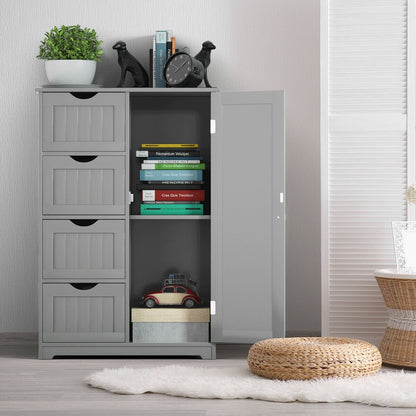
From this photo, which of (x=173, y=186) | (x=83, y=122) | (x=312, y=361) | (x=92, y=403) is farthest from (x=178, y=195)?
(x=92, y=403)

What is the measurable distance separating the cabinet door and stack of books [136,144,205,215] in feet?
0.36

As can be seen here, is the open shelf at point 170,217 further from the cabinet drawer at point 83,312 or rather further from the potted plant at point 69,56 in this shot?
the potted plant at point 69,56

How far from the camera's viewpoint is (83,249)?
3.55m

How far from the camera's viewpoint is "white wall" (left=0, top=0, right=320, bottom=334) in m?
3.96

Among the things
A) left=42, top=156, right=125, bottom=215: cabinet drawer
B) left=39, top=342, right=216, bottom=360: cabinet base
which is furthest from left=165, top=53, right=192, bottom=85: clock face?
left=39, top=342, right=216, bottom=360: cabinet base

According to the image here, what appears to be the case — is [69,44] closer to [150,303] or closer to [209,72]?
[209,72]

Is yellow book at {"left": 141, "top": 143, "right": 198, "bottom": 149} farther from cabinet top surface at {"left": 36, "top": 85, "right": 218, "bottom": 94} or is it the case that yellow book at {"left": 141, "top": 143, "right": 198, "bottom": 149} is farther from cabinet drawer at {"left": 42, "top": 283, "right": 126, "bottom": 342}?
cabinet drawer at {"left": 42, "top": 283, "right": 126, "bottom": 342}

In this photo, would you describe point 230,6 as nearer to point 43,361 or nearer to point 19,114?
point 19,114

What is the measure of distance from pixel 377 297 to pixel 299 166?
83cm

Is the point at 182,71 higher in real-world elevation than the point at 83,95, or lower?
higher

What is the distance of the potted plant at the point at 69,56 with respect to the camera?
3656 millimetres

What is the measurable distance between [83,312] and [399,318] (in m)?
1.51

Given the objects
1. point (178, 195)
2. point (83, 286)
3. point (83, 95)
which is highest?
point (83, 95)

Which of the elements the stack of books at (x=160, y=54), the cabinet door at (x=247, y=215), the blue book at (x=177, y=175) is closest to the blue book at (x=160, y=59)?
the stack of books at (x=160, y=54)
